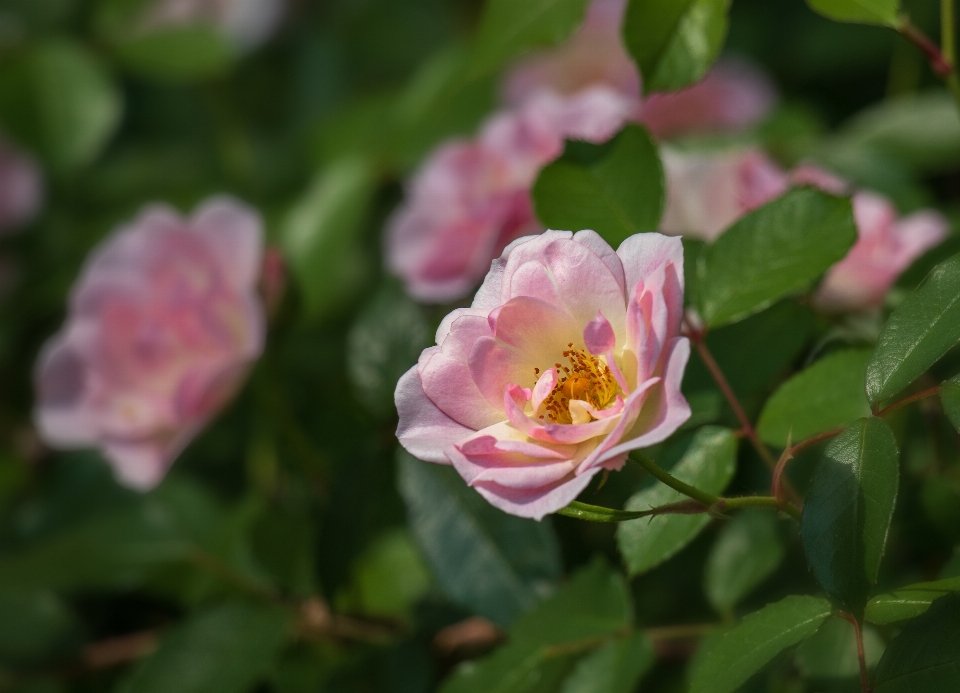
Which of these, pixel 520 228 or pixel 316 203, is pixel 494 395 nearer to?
pixel 520 228

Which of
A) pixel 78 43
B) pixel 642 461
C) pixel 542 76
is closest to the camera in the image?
pixel 642 461

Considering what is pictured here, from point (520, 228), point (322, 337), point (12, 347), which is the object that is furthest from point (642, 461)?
point (12, 347)

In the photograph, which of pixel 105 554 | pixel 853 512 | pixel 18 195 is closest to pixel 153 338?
pixel 105 554

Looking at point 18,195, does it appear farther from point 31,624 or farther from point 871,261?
point 871,261

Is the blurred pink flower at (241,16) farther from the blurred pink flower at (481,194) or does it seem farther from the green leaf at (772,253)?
the green leaf at (772,253)

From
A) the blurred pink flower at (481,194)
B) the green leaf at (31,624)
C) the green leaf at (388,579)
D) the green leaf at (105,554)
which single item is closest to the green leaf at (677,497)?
the blurred pink flower at (481,194)

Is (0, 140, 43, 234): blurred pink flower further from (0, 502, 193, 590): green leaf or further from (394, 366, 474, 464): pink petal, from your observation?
(394, 366, 474, 464): pink petal

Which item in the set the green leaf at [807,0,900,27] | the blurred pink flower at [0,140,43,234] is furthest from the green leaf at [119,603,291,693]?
the blurred pink flower at [0,140,43,234]

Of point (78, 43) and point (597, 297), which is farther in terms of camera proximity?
point (78, 43)
